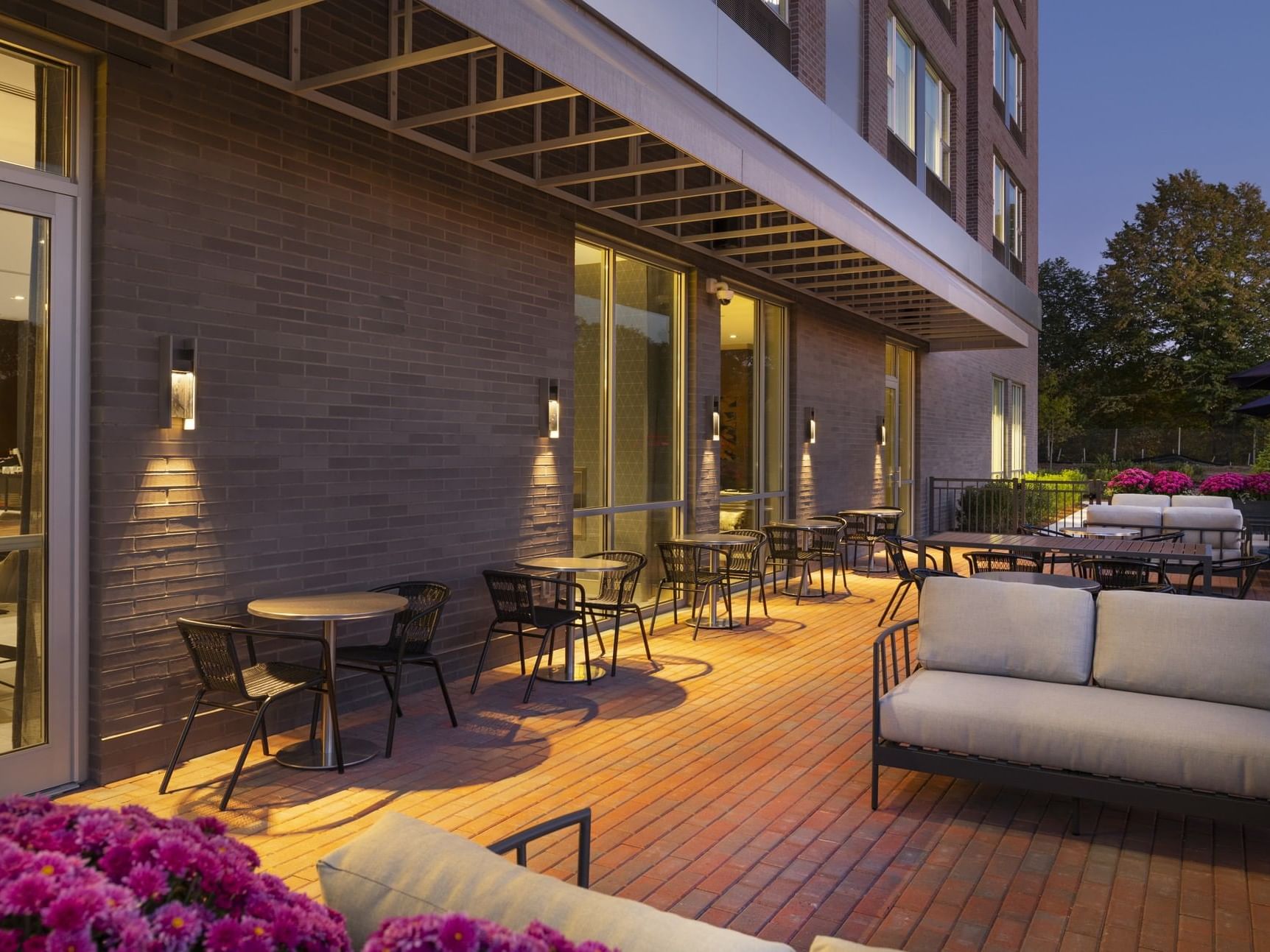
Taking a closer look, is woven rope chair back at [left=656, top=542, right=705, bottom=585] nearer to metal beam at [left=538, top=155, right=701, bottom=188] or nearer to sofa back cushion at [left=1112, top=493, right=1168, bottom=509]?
metal beam at [left=538, top=155, right=701, bottom=188]

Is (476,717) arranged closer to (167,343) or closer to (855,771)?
(855,771)

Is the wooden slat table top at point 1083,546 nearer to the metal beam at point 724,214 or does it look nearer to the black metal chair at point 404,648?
the metal beam at point 724,214

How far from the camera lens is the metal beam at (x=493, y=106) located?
16.1 feet

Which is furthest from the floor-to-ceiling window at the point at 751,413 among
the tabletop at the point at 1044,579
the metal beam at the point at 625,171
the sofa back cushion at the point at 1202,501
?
the sofa back cushion at the point at 1202,501

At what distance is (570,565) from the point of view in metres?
6.64

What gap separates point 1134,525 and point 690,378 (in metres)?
6.07

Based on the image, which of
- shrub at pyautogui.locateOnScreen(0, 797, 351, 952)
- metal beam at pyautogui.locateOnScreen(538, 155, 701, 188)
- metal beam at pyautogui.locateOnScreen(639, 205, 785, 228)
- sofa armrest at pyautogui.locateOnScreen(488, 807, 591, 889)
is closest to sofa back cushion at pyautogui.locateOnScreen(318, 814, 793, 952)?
shrub at pyautogui.locateOnScreen(0, 797, 351, 952)

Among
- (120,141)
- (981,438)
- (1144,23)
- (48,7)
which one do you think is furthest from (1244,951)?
(1144,23)

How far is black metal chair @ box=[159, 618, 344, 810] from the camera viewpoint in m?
4.24

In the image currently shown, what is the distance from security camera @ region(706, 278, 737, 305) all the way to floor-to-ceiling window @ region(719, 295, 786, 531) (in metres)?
0.51

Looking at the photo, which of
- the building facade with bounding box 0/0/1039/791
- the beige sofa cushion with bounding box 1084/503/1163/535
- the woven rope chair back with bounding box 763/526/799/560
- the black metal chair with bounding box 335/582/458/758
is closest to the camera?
the building facade with bounding box 0/0/1039/791

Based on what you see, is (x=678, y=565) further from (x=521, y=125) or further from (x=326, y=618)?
(x=326, y=618)

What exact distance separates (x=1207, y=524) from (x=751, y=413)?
17.9ft

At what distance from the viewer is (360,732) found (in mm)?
5355
